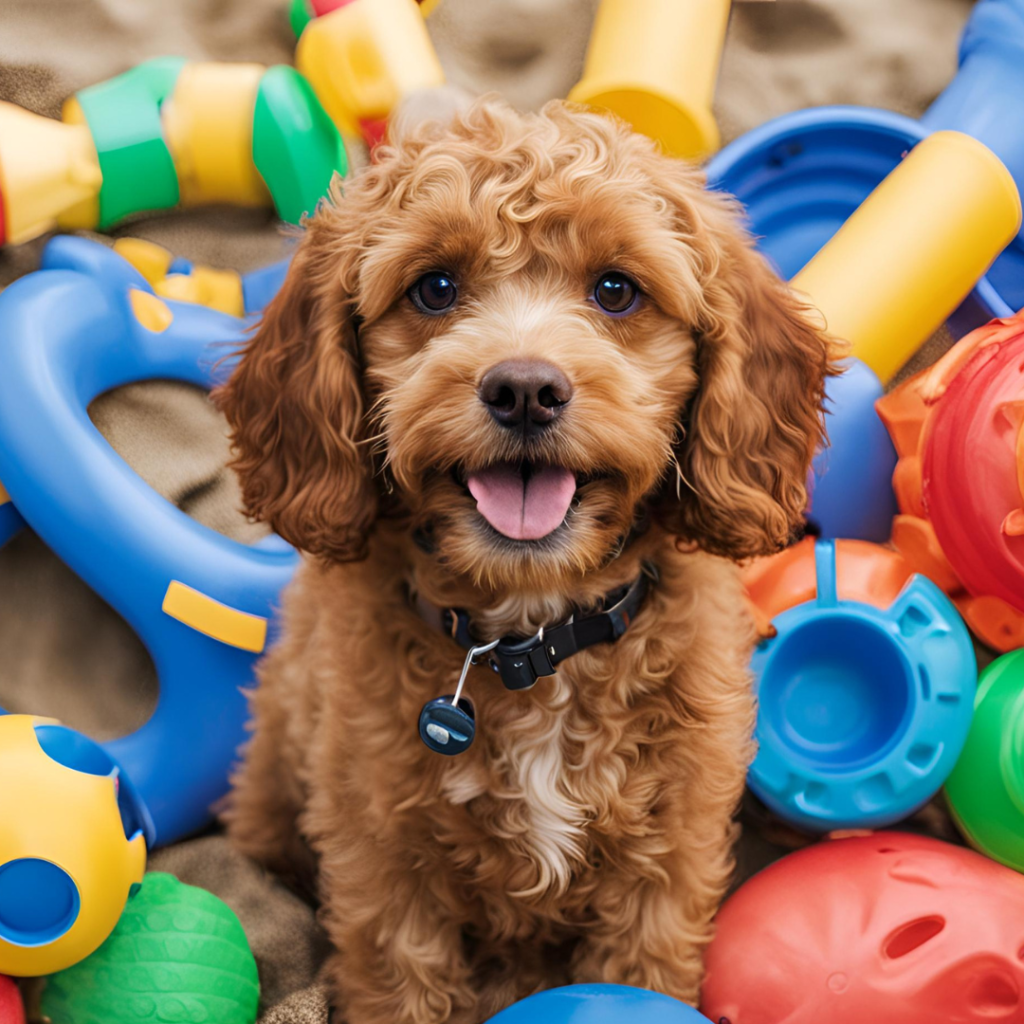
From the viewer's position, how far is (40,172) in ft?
9.99

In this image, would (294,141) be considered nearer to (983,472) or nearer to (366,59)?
(366,59)

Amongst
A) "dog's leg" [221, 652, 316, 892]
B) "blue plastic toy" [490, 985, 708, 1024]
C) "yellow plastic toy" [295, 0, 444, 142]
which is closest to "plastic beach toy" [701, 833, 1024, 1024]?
"blue plastic toy" [490, 985, 708, 1024]

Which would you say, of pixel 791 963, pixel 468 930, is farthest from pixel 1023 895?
pixel 468 930

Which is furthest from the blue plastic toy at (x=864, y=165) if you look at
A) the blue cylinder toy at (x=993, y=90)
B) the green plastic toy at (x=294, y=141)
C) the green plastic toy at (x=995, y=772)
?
the green plastic toy at (x=294, y=141)

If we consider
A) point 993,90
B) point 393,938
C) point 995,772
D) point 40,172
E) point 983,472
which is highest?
point 993,90

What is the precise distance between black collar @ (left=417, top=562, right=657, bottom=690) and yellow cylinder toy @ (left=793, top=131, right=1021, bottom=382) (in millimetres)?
1332

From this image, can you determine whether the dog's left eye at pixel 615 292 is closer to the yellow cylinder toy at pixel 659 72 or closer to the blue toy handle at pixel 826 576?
the blue toy handle at pixel 826 576

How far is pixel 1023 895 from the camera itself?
236cm

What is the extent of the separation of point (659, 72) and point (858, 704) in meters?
2.03

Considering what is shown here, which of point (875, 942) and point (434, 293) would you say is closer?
point (434, 293)

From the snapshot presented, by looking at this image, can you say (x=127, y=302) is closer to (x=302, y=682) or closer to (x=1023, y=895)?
(x=302, y=682)

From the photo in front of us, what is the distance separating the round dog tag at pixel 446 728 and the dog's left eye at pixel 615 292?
852 mm

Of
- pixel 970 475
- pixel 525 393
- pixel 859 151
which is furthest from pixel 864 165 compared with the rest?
pixel 525 393

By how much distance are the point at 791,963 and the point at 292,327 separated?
1761mm
